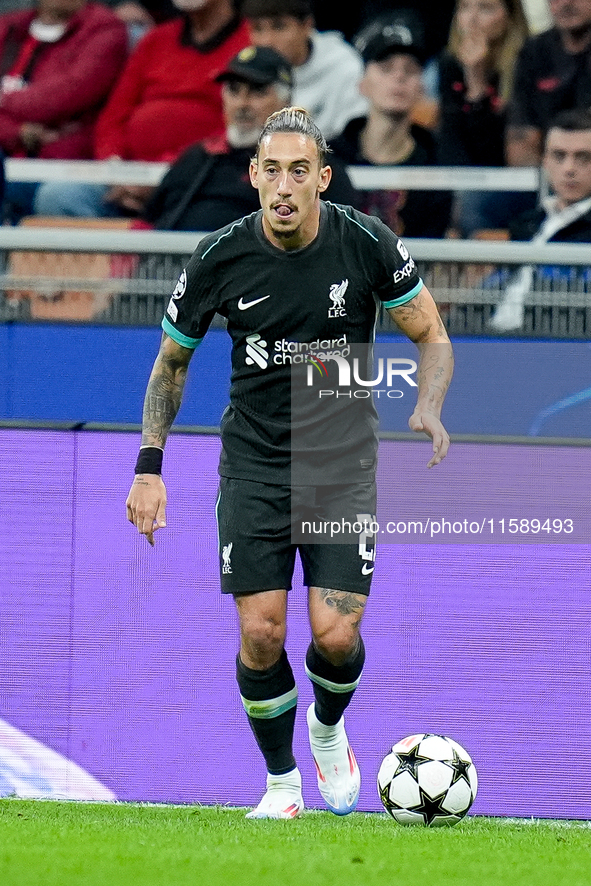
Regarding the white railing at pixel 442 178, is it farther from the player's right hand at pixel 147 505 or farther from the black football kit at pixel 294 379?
the player's right hand at pixel 147 505

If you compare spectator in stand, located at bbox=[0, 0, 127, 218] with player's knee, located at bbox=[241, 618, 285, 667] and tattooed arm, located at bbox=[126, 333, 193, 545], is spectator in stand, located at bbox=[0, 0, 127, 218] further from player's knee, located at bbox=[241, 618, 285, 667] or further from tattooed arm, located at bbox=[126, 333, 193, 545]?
player's knee, located at bbox=[241, 618, 285, 667]

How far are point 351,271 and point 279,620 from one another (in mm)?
1192

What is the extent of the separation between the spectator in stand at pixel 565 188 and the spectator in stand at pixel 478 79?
1.35 ft

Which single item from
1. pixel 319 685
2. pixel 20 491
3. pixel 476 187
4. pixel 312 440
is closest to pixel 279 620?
pixel 319 685

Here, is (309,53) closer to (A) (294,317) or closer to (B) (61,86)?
(B) (61,86)

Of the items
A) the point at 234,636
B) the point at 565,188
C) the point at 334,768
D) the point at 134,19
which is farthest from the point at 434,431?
the point at 134,19

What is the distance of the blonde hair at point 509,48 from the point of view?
8094mm

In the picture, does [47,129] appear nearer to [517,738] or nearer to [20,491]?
[20,491]

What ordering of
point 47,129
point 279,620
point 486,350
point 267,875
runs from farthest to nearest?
1. point 47,129
2. point 486,350
3. point 279,620
4. point 267,875

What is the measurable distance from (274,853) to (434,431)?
143 cm

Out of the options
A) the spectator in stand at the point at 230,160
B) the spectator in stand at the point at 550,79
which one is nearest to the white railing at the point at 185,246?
the spectator in stand at the point at 230,160

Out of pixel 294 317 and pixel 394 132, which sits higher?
pixel 394 132

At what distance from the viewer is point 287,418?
4477mm

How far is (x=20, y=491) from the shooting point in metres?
5.67
